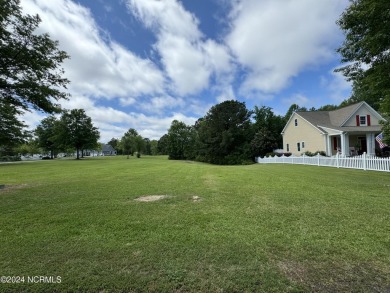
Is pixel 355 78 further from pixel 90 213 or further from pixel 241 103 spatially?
pixel 241 103

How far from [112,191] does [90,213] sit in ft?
8.92

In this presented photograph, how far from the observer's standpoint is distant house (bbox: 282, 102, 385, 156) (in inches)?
869

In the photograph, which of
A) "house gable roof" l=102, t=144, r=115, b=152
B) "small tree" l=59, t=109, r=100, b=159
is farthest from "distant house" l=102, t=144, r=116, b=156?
"small tree" l=59, t=109, r=100, b=159

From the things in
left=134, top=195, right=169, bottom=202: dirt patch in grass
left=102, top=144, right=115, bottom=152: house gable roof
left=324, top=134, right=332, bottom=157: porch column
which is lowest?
left=134, top=195, right=169, bottom=202: dirt patch in grass

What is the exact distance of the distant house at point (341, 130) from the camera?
22.1 metres

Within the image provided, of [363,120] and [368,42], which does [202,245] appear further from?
[363,120]

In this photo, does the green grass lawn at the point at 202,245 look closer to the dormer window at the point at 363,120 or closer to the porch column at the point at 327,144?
the porch column at the point at 327,144

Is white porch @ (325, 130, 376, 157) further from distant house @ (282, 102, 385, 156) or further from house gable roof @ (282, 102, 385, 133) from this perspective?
house gable roof @ (282, 102, 385, 133)

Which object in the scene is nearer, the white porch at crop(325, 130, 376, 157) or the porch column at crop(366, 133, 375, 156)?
the white porch at crop(325, 130, 376, 157)

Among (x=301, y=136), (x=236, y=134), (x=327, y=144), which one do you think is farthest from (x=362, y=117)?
(x=236, y=134)

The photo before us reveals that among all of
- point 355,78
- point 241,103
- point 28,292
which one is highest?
point 241,103

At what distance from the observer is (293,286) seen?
248 centimetres

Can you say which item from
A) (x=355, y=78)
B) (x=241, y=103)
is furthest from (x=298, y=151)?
(x=355, y=78)

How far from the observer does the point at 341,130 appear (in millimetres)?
21453
